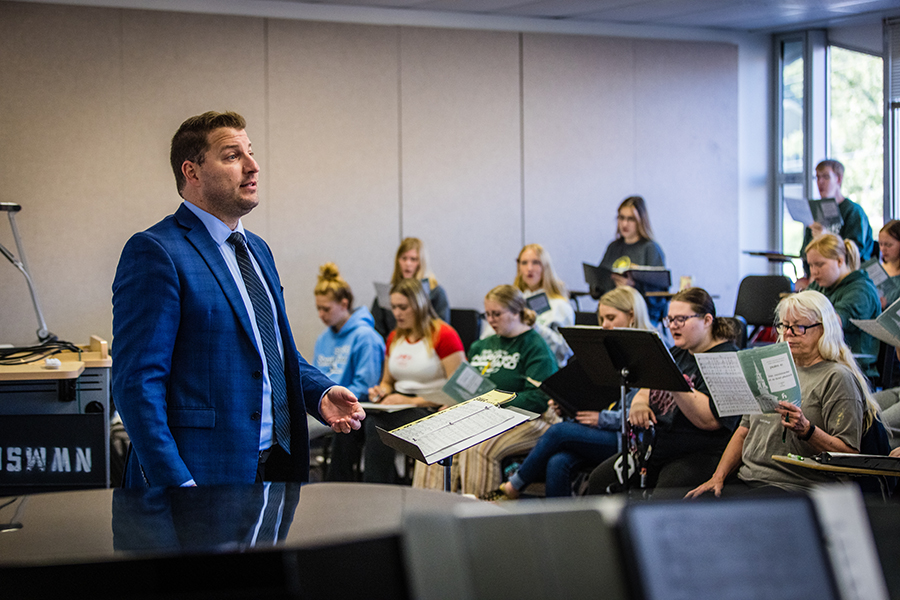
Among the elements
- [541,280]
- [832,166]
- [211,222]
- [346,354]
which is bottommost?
[346,354]

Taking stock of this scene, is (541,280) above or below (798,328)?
above

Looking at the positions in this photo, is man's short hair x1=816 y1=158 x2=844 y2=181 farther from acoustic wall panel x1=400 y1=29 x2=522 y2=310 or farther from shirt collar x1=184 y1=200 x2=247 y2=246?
shirt collar x1=184 y1=200 x2=247 y2=246

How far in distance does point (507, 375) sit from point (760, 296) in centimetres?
264

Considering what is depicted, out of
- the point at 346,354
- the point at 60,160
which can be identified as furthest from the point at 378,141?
the point at 346,354

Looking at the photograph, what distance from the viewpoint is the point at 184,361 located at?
1.93 m

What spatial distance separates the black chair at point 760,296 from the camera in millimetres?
6113

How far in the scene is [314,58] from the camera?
6848 mm

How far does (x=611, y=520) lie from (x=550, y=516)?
2.6 inches

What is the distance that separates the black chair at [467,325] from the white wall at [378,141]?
726mm

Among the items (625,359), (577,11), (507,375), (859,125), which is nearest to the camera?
(625,359)

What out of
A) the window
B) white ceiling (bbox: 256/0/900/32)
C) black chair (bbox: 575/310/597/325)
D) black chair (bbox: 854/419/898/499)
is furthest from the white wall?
black chair (bbox: 854/419/898/499)

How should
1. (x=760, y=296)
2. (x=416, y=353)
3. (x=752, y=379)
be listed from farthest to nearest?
(x=760, y=296)
(x=416, y=353)
(x=752, y=379)

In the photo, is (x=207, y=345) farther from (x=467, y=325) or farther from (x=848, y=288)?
(x=467, y=325)

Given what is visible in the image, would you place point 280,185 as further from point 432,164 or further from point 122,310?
point 122,310
